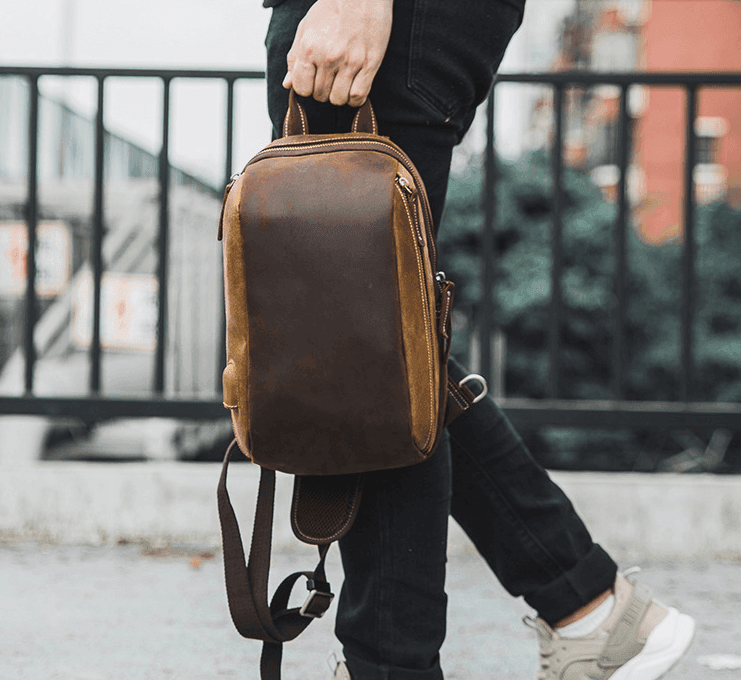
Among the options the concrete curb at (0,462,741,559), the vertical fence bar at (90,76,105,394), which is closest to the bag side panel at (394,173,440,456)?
the concrete curb at (0,462,741,559)

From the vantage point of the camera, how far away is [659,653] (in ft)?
4.40

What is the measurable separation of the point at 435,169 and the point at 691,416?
155 centimetres

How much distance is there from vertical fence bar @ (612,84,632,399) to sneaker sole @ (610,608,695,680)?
115 cm

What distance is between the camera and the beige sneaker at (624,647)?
1330 millimetres

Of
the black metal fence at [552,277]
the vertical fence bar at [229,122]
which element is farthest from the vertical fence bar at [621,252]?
the vertical fence bar at [229,122]

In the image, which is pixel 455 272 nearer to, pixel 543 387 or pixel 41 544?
pixel 543 387

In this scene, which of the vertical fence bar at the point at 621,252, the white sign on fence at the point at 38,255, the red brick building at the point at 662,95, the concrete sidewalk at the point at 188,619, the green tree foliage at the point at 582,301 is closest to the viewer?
the concrete sidewalk at the point at 188,619

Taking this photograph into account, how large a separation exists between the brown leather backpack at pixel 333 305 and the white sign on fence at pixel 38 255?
1849 millimetres

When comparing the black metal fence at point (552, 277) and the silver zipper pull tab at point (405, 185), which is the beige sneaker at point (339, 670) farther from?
the black metal fence at point (552, 277)

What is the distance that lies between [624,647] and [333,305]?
71 cm

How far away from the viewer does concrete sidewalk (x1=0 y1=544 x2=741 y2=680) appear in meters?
1.58

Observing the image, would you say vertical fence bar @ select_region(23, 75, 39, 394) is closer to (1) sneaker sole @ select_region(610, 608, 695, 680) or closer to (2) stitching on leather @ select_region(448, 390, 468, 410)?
(2) stitching on leather @ select_region(448, 390, 468, 410)

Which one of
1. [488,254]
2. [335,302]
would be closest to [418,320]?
[335,302]

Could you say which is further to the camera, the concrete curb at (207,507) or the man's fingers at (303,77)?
the concrete curb at (207,507)
